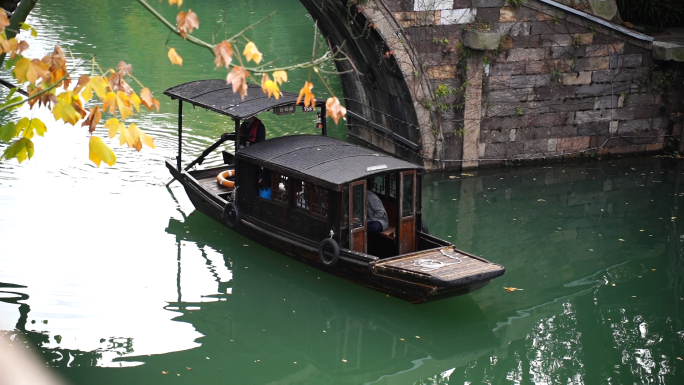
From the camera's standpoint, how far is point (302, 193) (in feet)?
33.3

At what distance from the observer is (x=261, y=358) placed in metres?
8.33

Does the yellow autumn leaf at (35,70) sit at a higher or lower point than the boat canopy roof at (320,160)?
higher

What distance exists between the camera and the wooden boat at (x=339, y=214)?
8852 mm

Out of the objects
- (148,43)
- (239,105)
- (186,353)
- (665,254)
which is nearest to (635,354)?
(665,254)

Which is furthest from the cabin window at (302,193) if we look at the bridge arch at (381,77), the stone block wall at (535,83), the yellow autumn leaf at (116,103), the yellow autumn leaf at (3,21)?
the yellow autumn leaf at (3,21)

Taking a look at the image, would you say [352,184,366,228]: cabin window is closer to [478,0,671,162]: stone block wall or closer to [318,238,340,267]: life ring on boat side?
[318,238,340,267]: life ring on boat side

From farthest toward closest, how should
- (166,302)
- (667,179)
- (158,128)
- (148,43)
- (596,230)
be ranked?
(148,43)
(158,128)
(667,179)
(596,230)
(166,302)

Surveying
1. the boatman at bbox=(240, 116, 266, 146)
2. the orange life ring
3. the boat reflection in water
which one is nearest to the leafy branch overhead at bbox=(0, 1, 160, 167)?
the boat reflection in water

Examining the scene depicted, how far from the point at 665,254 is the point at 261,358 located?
6.07 meters

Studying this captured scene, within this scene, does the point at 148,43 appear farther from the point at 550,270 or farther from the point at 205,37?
the point at 550,270

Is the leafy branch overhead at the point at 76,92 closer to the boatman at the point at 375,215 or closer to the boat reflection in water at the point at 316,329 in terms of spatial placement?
the boat reflection in water at the point at 316,329

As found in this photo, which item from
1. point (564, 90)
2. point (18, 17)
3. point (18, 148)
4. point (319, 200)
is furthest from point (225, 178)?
point (18, 148)

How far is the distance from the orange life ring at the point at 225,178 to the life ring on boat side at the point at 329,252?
2.67 meters

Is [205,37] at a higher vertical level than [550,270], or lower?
higher
